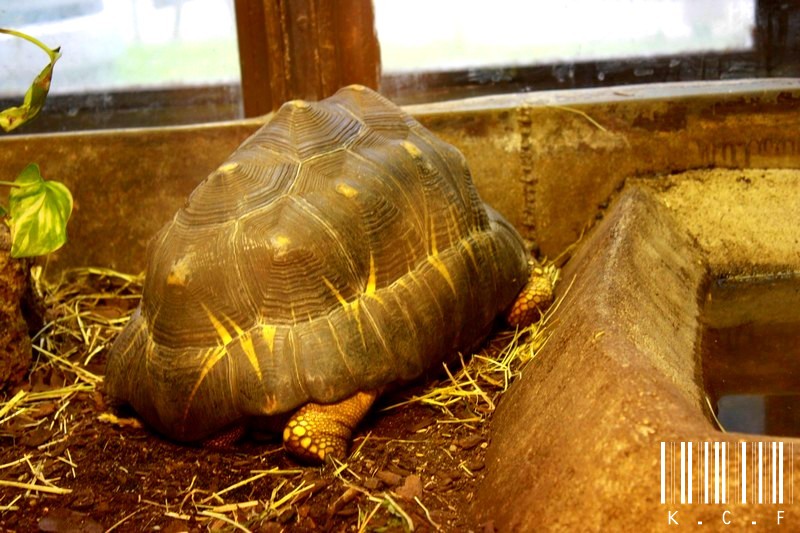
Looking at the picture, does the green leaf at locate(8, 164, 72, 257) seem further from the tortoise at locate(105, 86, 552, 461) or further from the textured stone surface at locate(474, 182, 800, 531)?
the textured stone surface at locate(474, 182, 800, 531)

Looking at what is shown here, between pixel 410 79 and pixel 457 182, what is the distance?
1.37 meters

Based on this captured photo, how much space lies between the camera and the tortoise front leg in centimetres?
287

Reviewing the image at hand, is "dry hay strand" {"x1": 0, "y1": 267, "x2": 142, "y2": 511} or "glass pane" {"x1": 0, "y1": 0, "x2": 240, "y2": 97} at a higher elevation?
"glass pane" {"x1": 0, "y1": 0, "x2": 240, "y2": 97}

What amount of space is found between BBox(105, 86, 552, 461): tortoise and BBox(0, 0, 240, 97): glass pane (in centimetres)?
149

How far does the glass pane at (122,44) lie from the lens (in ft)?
15.3

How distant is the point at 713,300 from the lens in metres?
3.98

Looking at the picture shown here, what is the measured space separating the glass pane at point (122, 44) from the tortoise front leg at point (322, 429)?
2.47 m

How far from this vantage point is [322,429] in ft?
9.51

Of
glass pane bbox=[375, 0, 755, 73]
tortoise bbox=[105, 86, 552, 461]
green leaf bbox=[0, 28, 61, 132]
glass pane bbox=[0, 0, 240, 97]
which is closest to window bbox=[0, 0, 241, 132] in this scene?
glass pane bbox=[0, 0, 240, 97]

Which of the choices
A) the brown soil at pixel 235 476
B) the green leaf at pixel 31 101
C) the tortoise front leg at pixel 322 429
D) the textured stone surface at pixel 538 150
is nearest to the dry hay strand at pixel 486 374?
the brown soil at pixel 235 476

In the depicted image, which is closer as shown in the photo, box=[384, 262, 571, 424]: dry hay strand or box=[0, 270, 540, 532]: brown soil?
box=[0, 270, 540, 532]: brown soil

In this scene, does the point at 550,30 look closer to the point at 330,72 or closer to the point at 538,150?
the point at 538,150

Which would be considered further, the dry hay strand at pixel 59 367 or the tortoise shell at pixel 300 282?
the dry hay strand at pixel 59 367

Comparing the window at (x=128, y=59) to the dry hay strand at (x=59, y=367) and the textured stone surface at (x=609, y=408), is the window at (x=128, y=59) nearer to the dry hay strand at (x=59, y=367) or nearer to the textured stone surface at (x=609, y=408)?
the dry hay strand at (x=59, y=367)
